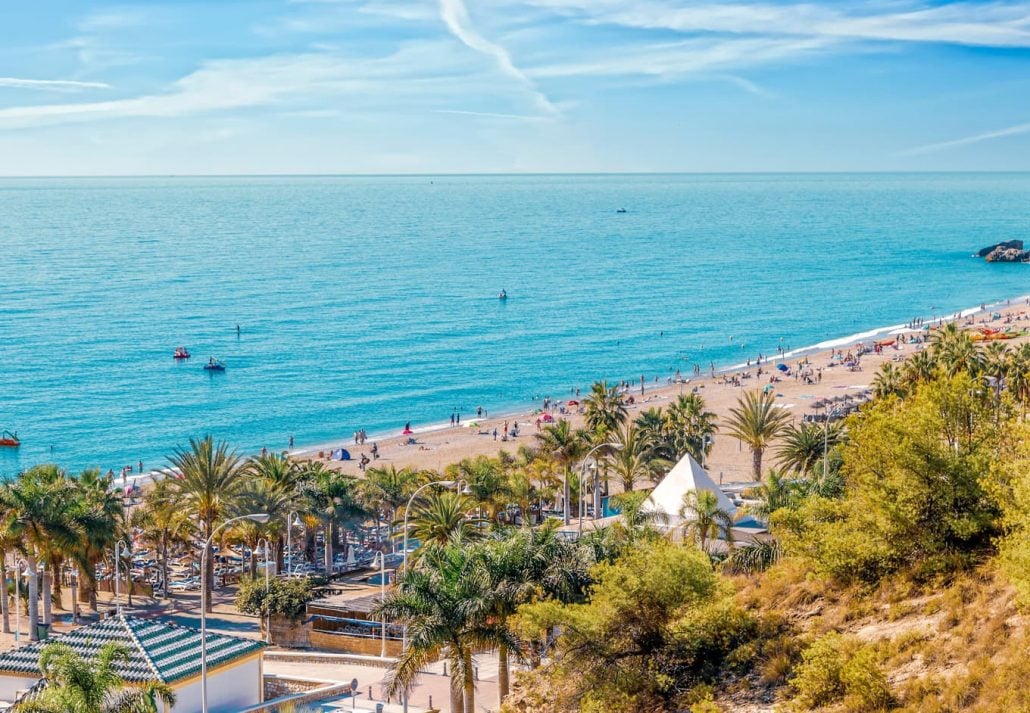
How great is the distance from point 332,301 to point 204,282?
2841 centimetres

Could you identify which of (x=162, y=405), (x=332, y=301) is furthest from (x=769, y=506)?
(x=332, y=301)

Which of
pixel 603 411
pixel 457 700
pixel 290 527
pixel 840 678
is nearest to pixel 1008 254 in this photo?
pixel 603 411

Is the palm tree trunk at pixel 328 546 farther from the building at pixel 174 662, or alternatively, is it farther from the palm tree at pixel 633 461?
the building at pixel 174 662

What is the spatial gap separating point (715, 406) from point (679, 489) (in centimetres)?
4360

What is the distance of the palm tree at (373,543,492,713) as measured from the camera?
911 inches

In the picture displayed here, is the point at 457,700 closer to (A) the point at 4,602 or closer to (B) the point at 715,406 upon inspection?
(A) the point at 4,602

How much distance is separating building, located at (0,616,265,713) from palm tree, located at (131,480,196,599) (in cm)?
1278

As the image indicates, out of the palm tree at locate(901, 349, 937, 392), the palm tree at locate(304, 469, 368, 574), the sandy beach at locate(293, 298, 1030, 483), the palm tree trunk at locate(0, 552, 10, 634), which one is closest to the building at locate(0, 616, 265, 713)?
the palm tree trunk at locate(0, 552, 10, 634)

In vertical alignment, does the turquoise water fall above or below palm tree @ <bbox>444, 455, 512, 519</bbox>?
above

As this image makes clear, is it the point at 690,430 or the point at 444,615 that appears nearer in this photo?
the point at 444,615

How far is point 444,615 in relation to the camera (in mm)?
23234

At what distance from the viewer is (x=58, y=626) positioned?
125ft

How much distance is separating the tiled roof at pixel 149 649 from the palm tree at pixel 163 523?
41.5 ft

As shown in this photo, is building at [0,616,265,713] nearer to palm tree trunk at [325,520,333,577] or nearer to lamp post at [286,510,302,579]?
lamp post at [286,510,302,579]
